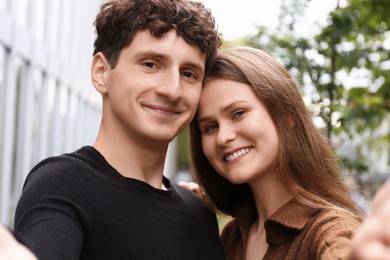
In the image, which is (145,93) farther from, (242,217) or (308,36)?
(308,36)

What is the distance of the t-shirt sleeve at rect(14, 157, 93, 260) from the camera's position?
160cm

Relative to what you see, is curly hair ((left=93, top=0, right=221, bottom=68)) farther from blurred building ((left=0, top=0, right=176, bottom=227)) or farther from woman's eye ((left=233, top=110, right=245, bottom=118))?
blurred building ((left=0, top=0, right=176, bottom=227))

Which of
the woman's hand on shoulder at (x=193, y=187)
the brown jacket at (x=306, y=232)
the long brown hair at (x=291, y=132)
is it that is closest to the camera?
the brown jacket at (x=306, y=232)

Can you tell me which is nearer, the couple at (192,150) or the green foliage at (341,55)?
the couple at (192,150)

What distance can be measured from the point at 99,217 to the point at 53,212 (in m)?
0.25

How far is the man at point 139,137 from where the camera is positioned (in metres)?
1.96

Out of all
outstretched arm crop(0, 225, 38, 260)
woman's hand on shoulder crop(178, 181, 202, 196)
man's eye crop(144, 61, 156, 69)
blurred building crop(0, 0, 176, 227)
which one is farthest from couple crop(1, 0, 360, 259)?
blurred building crop(0, 0, 176, 227)

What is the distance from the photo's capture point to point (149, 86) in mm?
2207

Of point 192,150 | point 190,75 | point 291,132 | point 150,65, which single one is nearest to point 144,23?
point 150,65

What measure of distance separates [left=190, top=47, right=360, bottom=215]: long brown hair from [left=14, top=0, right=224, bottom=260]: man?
7.0 inches

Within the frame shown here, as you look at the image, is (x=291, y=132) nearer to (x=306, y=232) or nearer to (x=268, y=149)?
(x=268, y=149)

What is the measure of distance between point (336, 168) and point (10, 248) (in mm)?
2163

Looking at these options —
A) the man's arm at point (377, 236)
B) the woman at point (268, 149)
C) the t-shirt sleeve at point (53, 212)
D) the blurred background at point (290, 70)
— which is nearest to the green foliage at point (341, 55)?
the blurred background at point (290, 70)

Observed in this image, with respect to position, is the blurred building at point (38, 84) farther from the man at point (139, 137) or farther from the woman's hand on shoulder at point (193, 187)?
the man at point (139, 137)
